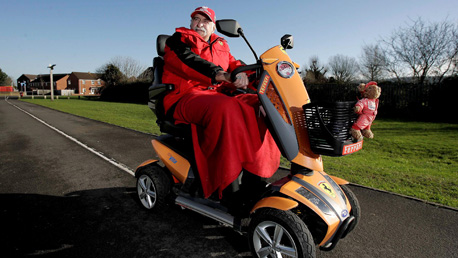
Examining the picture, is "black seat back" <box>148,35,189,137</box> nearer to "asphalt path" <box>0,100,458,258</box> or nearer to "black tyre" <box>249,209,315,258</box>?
"asphalt path" <box>0,100,458,258</box>

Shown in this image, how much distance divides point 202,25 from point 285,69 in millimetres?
1275

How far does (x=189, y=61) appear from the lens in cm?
268

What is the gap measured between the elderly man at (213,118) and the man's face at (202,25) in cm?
8

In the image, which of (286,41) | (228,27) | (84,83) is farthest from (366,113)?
(84,83)

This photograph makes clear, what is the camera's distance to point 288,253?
7.13ft

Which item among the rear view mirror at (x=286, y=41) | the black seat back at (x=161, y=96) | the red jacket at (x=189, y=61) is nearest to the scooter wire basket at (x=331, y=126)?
the rear view mirror at (x=286, y=41)

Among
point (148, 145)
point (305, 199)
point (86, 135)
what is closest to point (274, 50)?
point (305, 199)

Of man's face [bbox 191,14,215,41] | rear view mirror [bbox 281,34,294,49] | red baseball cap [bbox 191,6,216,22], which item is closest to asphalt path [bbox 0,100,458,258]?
rear view mirror [bbox 281,34,294,49]

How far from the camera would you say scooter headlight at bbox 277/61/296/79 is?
2.26 metres

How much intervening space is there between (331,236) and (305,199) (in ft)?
1.16

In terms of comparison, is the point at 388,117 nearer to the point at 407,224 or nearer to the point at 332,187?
the point at 407,224

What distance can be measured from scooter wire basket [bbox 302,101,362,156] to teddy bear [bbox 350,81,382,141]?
50 millimetres

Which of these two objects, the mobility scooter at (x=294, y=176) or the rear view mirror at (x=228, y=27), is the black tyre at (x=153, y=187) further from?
the rear view mirror at (x=228, y=27)

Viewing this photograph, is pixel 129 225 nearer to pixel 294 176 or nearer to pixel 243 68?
pixel 294 176
